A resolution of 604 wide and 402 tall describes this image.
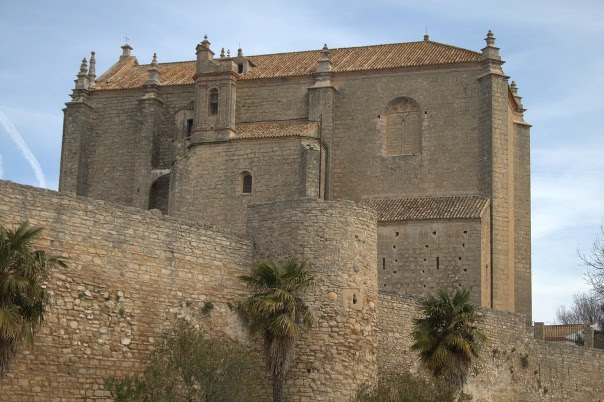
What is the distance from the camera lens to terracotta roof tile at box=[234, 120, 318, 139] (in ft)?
139

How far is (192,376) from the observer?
20500 mm

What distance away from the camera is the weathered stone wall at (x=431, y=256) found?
38969mm

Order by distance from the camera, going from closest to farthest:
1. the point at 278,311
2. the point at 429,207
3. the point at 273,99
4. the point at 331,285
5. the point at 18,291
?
the point at 18,291
the point at 278,311
the point at 331,285
the point at 429,207
the point at 273,99

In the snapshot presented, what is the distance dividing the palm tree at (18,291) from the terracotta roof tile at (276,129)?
24793 millimetres

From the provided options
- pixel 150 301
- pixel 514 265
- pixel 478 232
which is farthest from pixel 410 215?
pixel 150 301

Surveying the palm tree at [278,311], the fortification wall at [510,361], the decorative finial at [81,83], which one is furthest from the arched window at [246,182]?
the palm tree at [278,311]

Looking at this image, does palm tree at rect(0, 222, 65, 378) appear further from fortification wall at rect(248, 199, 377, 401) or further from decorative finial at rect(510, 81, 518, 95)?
decorative finial at rect(510, 81, 518, 95)

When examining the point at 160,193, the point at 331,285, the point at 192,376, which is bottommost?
the point at 192,376

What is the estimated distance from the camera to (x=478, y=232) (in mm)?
39500

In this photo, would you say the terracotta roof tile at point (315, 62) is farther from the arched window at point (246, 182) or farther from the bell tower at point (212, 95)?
the arched window at point (246, 182)

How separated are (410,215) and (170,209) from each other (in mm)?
9256

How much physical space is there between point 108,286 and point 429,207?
22.0 meters

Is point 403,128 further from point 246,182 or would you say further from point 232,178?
point 232,178

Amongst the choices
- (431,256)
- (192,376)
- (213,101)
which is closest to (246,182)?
(213,101)
